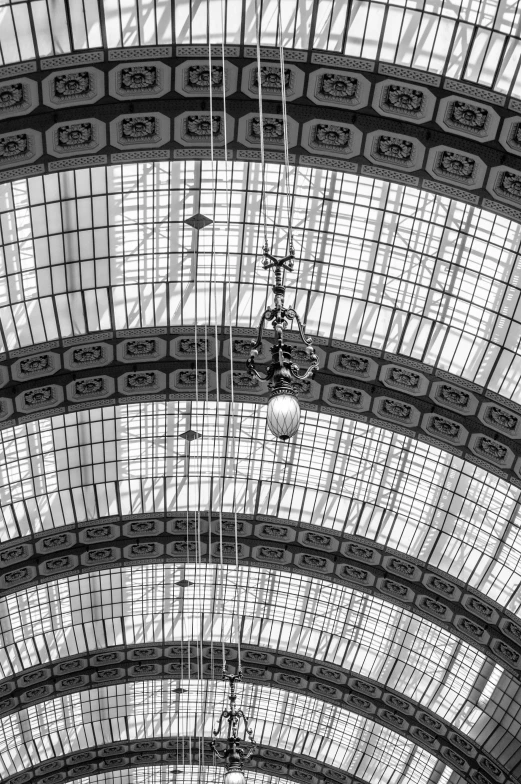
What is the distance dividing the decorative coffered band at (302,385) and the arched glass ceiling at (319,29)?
418 inches

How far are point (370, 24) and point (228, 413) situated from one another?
727 inches

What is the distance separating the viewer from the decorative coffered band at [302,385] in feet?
110

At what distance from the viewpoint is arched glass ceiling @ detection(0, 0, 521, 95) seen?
24.4 m

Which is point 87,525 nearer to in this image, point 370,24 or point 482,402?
point 482,402

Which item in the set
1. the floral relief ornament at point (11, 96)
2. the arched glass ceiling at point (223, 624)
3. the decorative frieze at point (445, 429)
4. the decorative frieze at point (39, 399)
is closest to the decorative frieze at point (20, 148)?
the floral relief ornament at point (11, 96)

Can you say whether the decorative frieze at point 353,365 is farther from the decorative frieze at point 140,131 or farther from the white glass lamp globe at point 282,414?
the white glass lamp globe at point 282,414

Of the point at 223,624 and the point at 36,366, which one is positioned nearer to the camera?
the point at 36,366

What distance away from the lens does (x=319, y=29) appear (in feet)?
82.4

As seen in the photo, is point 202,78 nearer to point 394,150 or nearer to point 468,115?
point 394,150

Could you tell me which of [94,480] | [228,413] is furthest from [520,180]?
[94,480]

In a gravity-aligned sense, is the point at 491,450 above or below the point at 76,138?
above

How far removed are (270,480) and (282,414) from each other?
28.9 meters

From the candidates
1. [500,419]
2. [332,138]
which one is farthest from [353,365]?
[332,138]

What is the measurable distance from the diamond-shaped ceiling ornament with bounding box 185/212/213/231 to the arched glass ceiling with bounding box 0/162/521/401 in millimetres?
484
